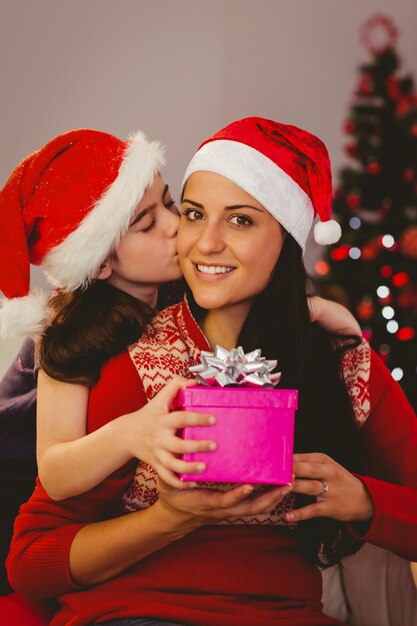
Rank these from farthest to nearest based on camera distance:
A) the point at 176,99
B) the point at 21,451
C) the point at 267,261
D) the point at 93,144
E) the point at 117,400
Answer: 1. the point at 176,99
2. the point at 21,451
3. the point at 93,144
4. the point at 267,261
5. the point at 117,400

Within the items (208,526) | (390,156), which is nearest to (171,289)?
(208,526)

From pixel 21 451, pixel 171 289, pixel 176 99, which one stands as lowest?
pixel 21 451

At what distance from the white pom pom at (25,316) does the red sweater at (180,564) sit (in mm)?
193

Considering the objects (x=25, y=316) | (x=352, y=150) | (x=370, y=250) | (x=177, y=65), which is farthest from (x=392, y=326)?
(x=25, y=316)

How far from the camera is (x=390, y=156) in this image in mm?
3631

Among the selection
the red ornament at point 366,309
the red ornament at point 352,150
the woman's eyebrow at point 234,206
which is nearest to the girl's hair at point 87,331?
the woman's eyebrow at point 234,206

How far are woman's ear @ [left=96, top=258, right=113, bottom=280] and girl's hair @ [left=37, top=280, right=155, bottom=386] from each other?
5cm

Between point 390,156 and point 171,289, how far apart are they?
2.09 metres

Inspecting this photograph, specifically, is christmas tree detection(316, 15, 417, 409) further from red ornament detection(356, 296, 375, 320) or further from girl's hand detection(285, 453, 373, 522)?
girl's hand detection(285, 453, 373, 522)

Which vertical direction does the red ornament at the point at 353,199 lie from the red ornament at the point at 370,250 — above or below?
above

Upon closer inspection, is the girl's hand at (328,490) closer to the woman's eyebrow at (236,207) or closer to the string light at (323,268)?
the woman's eyebrow at (236,207)

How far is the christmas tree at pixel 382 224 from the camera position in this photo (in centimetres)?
358

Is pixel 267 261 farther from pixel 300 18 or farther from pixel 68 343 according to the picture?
pixel 300 18

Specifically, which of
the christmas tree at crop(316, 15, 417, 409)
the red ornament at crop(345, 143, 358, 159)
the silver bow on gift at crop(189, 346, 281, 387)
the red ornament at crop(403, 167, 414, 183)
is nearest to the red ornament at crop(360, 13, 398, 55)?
the christmas tree at crop(316, 15, 417, 409)
